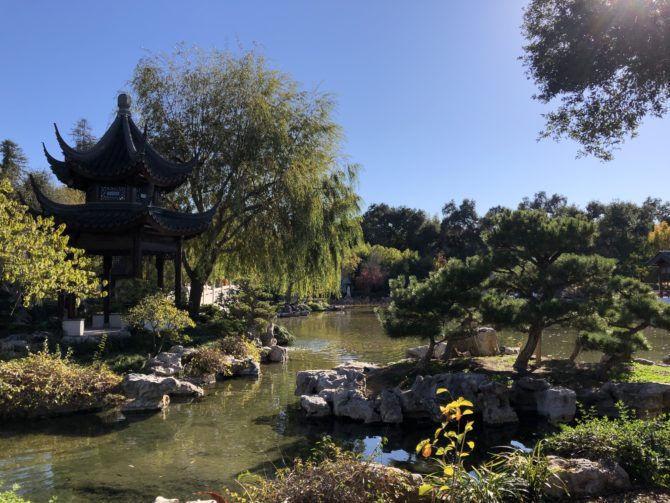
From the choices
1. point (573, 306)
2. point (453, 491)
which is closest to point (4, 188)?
point (453, 491)

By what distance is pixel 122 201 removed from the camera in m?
13.5

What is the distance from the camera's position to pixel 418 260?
41812mm

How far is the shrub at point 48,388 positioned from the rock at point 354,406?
3.77 meters

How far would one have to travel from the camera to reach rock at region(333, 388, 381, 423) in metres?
8.00

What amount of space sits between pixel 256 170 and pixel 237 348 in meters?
5.66

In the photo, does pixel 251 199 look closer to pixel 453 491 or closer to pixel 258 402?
pixel 258 402

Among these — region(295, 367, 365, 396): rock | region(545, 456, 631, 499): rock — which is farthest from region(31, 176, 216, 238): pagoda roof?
region(545, 456, 631, 499): rock

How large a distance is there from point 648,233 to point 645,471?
4272 cm

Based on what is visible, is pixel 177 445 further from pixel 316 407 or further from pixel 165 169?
pixel 165 169

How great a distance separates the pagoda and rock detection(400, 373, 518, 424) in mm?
7454

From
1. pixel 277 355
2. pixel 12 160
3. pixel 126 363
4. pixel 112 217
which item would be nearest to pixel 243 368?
pixel 277 355

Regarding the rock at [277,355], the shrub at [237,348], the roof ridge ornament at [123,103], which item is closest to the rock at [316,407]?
the shrub at [237,348]

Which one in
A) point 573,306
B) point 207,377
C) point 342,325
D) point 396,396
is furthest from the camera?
point 342,325

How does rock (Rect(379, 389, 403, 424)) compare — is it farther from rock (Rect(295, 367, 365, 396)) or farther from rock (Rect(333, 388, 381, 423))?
rock (Rect(295, 367, 365, 396))
